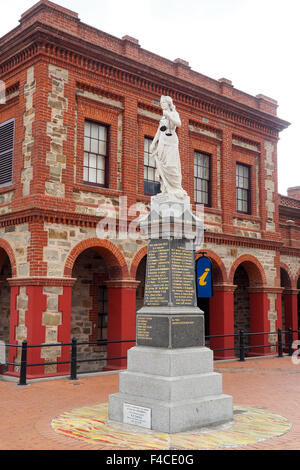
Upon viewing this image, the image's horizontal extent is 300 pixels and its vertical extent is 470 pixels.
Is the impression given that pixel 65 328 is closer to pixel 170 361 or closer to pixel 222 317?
pixel 170 361

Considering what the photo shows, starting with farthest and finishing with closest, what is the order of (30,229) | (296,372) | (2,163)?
(2,163) → (296,372) → (30,229)

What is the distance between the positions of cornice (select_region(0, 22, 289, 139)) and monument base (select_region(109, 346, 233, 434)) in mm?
9781

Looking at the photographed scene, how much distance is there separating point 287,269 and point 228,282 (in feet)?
17.2

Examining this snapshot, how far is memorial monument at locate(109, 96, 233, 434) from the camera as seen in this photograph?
750 cm

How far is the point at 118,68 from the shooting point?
15836mm

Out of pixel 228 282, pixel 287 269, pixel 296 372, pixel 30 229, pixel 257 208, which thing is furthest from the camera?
pixel 287 269

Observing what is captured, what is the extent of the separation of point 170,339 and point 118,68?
10.6 meters

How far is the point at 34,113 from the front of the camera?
46.3ft

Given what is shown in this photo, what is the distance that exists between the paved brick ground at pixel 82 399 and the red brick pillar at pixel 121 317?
154 cm

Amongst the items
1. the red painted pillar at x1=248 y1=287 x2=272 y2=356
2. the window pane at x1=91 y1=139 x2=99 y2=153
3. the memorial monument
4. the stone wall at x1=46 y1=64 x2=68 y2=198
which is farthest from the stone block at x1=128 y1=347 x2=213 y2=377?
the red painted pillar at x1=248 y1=287 x2=272 y2=356

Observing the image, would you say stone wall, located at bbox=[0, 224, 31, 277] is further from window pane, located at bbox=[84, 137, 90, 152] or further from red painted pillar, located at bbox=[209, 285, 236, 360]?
red painted pillar, located at bbox=[209, 285, 236, 360]

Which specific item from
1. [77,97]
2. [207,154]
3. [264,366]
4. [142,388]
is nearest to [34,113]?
[77,97]

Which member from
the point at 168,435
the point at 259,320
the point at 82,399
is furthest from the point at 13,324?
the point at 259,320

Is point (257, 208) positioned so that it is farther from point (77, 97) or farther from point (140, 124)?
Answer: point (77, 97)
